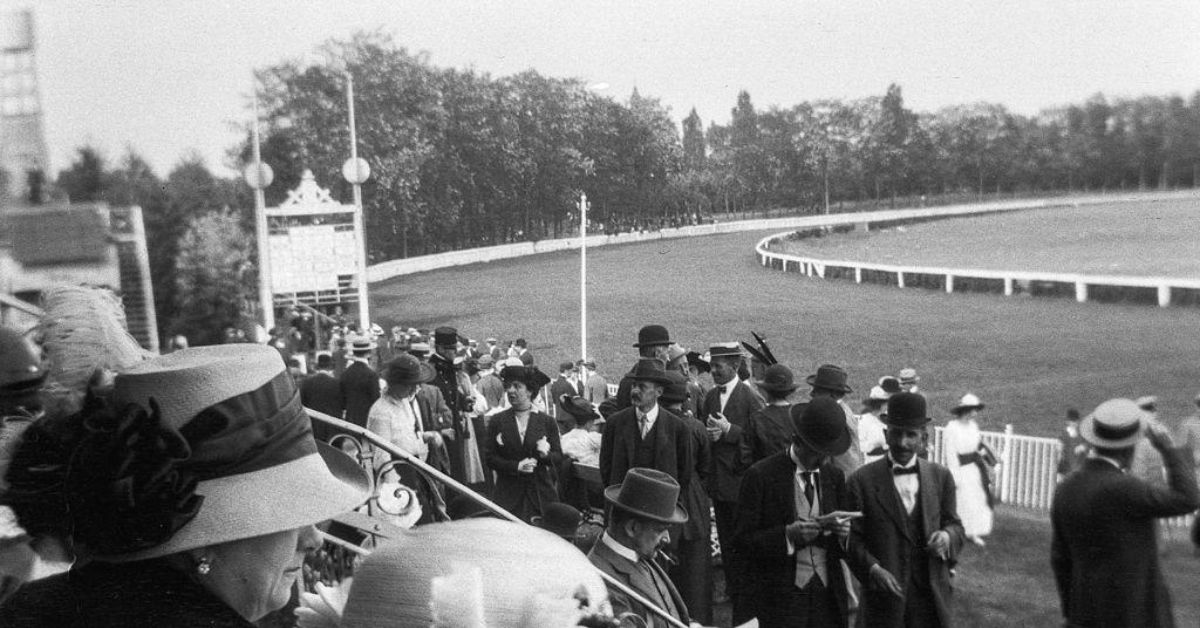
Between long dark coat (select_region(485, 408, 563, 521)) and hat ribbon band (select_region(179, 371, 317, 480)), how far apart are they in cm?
510

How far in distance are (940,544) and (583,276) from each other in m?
4.16

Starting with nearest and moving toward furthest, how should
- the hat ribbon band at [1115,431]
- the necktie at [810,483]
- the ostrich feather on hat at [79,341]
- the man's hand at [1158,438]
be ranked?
1. the ostrich feather on hat at [79,341]
2. the hat ribbon band at [1115,431]
3. the man's hand at [1158,438]
4. the necktie at [810,483]

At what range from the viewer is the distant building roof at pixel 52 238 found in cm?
238

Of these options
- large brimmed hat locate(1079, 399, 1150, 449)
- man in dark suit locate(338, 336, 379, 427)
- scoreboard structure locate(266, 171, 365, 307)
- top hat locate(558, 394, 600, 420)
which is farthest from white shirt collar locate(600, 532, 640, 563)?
scoreboard structure locate(266, 171, 365, 307)

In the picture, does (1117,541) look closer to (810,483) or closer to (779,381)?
(810,483)

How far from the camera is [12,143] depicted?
2432 millimetres

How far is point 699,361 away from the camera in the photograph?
7543 millimetres

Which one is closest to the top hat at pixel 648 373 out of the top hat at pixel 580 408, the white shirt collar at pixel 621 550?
the top hat at pixel 580 408

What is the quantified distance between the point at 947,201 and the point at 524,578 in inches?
275

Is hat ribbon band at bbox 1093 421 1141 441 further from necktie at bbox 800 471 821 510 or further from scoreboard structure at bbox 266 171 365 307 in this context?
scoreboard structure at bbox 266 171 365 307

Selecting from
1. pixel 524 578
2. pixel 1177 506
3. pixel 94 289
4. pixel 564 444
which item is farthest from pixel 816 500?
pixel 524 578

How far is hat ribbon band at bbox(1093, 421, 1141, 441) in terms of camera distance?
399cm

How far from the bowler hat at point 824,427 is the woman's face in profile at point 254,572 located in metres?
3.31

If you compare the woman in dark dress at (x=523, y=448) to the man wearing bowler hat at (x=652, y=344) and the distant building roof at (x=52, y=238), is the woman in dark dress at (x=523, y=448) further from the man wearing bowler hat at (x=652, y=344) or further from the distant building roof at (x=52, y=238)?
the distant building roof at (x=52, y=238)
